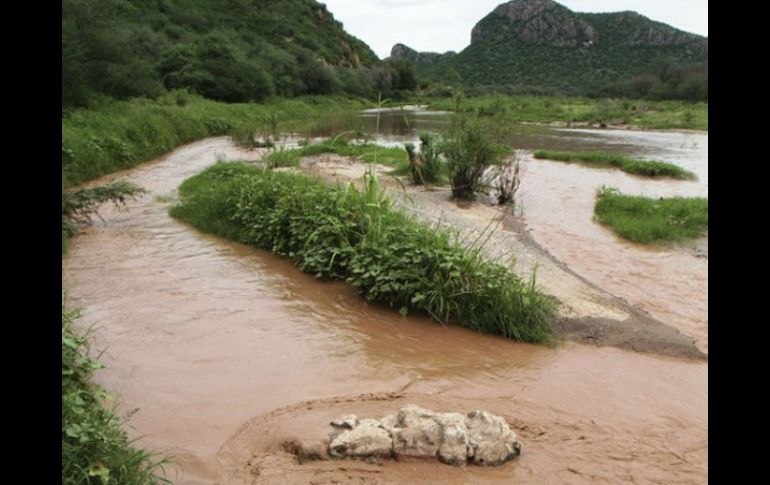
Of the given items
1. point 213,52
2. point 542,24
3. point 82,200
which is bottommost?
point 82,200

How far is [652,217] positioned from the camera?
36.4 ft

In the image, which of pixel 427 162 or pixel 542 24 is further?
pixel 542 24

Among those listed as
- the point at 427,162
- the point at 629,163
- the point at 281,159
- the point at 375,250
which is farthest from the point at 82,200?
the point at 629,163

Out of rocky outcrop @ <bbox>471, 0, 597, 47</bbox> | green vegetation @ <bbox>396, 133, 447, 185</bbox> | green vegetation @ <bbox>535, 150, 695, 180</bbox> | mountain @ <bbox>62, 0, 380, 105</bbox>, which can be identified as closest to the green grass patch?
green vegetation @ <bbox>396, 133, 447, 185</bbox>

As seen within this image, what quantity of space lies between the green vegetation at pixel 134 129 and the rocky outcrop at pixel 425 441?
797 centimetres

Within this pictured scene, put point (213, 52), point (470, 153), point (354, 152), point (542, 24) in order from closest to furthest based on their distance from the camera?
point (470, 153), point (354, 152), point (213, 52), point (542, 24)

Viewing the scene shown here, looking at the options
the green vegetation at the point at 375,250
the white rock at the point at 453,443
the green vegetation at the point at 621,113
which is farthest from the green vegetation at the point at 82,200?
the green vegetation at the point at 621,113

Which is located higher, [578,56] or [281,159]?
[578,56]

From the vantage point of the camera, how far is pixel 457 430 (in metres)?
3.52

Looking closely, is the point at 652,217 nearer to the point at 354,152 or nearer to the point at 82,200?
the point at 354,152

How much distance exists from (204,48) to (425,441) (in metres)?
33.9

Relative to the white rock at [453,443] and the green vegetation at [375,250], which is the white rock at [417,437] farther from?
the green vegetation at [375,250]
